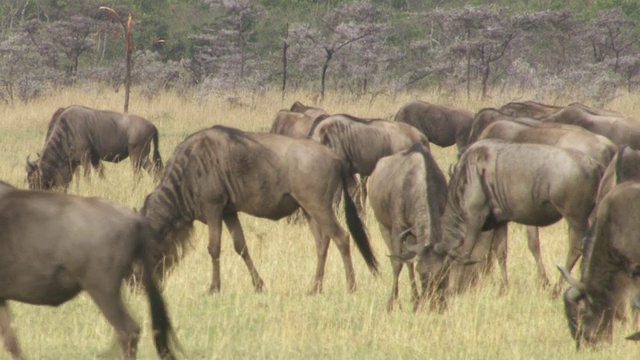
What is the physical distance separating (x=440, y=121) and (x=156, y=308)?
11.0 metres

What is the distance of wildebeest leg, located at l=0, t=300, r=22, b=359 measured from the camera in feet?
16.4

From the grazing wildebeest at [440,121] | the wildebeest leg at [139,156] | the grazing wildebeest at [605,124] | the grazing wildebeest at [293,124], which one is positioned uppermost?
the grazing wildebeest at [605,124]

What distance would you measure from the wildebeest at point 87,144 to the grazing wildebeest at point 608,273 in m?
8.62

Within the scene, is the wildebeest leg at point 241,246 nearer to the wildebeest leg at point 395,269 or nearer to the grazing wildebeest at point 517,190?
the wildebeest leg at point 395,269

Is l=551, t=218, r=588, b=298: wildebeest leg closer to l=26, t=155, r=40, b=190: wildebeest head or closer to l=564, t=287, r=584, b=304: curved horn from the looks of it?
l=564, t=287, r=584, b=304: curved horn

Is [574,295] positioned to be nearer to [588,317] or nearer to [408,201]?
[588,317]

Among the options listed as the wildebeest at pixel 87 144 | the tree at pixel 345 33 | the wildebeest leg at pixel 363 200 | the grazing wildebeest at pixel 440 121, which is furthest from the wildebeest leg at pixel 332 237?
the tree at pixel 345 33

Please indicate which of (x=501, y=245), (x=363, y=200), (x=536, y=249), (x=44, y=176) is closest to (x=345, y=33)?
(x=44, y=176)

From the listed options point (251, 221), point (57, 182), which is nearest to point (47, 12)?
point (57, 182)

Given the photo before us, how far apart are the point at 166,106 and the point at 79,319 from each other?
642 inches

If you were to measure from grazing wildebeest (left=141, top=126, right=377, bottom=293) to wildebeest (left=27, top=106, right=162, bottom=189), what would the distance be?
5.59 meters

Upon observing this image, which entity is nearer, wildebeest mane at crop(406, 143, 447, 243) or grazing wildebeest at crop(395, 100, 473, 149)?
wildebeest mane at crop(406, 143, 447, 243)

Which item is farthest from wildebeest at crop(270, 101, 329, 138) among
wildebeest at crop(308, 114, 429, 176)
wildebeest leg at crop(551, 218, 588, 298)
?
wildebeest leg at crop(551, 218, 588, 298)

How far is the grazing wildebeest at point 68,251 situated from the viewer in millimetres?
4520
